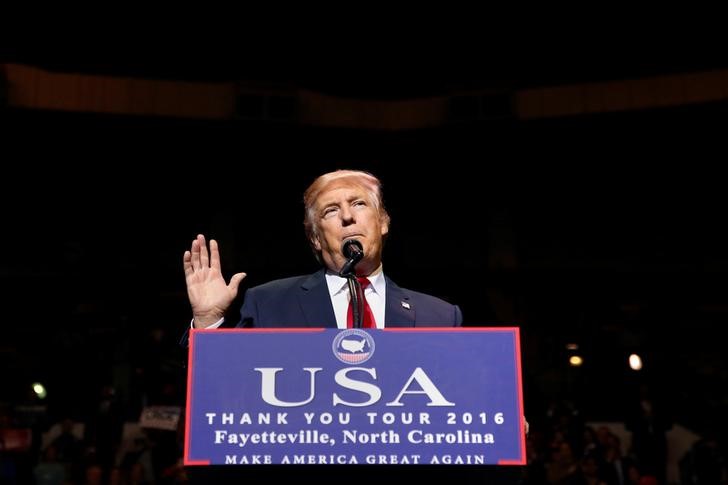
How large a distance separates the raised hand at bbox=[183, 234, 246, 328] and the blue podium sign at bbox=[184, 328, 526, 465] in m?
0.59

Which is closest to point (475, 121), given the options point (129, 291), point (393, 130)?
point (393, 130)

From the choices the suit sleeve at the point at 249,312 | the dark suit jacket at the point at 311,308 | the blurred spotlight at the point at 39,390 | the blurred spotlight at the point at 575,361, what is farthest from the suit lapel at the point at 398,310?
the blurred spotlight at the point at 39,390

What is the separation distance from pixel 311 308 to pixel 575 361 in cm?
1096

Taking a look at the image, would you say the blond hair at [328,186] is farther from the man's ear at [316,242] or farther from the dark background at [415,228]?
the dark background at [415,228]

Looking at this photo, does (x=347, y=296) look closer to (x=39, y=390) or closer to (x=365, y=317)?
(x=365, y=317)

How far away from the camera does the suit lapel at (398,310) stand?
2314 mm

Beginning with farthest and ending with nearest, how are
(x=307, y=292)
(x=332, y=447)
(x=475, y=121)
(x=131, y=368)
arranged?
(x=131, y=368) < (x=475, y=121) < (x=307, y=292) < (x=332, y=447)

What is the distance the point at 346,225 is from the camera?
2.45 meters

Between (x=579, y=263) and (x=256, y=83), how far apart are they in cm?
559

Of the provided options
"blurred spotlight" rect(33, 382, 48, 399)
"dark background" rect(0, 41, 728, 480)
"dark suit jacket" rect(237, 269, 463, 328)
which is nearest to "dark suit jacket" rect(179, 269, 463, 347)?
"dark suit jacket" rect(237, 269, 463, 328)

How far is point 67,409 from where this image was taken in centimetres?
1194

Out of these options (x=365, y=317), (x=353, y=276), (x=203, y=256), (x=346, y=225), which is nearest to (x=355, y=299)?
(x=353, y=276)

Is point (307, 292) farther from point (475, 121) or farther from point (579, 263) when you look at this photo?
point (579, 263)

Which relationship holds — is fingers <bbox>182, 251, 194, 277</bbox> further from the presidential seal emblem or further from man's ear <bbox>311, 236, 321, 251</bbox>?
the presidential seal emblem
